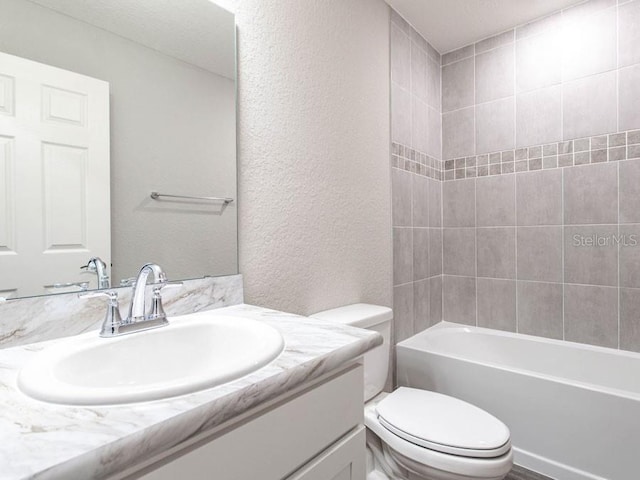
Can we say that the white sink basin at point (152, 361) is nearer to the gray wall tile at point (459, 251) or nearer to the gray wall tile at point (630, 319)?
the gray wall tile at point (459, 251)

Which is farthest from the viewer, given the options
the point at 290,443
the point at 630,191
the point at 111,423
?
the point at 630,191

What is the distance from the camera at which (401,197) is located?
7.08 ft

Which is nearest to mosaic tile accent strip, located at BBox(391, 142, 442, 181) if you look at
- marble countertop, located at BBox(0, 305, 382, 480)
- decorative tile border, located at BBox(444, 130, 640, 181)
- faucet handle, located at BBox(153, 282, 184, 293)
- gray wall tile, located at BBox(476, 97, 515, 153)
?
decorative tile border, located at BBox(444, 130, 640, 181)

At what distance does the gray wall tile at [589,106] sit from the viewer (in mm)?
1950

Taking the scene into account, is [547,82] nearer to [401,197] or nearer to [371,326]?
[401,197]

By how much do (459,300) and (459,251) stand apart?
36 centimetres

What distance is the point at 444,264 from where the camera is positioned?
8.61ft

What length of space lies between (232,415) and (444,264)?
2359 mm

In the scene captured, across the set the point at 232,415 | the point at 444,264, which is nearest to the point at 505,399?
the point at 444,264

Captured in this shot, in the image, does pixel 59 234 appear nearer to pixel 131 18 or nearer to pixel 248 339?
pixel 248 339

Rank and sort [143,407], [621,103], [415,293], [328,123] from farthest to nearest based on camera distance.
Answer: [415,293], [621,103], [328,123], [143,407]

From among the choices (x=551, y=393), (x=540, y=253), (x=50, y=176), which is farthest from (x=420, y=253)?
(x=50, y=176)

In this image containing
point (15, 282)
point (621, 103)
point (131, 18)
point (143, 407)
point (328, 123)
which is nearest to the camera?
point (143, 407)

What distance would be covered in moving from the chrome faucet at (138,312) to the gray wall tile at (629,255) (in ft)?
7.62
